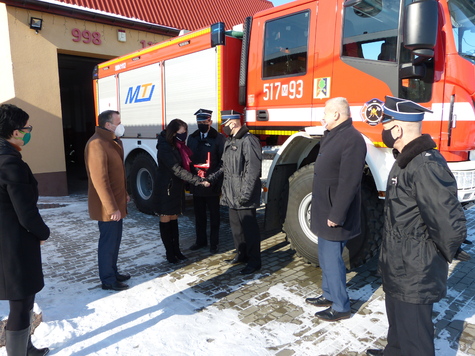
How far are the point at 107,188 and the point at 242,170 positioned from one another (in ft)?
4.47

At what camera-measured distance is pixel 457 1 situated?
3.32 metres

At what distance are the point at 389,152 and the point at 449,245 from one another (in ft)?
5.52

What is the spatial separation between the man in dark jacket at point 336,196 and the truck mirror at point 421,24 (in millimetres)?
689

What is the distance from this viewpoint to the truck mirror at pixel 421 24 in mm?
2746

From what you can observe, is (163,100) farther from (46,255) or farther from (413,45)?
(413,45)

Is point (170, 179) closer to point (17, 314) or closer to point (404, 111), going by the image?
point (17, 314)

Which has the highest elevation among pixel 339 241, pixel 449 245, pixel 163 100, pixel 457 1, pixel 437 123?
pixel 457 1

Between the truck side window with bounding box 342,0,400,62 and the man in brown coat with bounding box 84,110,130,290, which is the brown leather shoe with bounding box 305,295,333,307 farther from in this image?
the truck side window with bounding box 342,0,400,62

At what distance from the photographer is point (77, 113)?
637 inches


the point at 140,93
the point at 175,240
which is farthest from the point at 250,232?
the point at 140,93

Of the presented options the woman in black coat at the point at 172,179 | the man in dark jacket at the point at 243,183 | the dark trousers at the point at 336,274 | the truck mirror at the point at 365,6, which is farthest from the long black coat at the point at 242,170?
the truck mirror at the point at 365,6

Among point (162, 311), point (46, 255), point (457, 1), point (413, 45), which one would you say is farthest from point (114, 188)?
point (457, 1)

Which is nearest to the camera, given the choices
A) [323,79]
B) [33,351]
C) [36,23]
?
[33,351]

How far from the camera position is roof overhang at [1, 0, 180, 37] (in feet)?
25.7
